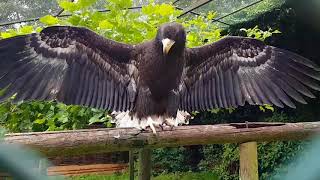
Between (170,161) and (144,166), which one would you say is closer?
(144,166)

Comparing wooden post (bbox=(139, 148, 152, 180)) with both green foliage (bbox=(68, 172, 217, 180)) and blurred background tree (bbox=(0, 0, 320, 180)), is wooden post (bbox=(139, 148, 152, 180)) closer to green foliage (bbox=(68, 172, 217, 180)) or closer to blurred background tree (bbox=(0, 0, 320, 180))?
blurred background tree (bbox=(0, 0, 320, 180))

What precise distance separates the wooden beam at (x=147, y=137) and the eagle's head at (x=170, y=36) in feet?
2.03

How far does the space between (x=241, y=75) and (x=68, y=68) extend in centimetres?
135

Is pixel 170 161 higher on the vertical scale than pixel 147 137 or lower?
lower

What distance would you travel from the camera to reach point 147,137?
95.0 inches

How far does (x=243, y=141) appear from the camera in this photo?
2.67 m

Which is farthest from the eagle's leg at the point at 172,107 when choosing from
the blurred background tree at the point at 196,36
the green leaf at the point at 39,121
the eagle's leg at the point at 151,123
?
the green leaf at the point at 39,121

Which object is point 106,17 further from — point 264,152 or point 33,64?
point 264,152

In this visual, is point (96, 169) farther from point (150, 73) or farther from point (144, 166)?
point (150, 73)

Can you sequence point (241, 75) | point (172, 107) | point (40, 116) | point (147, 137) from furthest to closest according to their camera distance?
point (241, 75)
point (172, 107)
point (40, 116)
point (147, 137)

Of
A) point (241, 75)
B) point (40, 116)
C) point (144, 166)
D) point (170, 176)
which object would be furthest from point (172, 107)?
point (170, 176)

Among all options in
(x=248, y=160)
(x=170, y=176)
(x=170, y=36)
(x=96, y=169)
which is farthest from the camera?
(x=96, y=169)

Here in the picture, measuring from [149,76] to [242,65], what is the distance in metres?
0.85

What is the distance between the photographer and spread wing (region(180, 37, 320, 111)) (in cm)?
325
